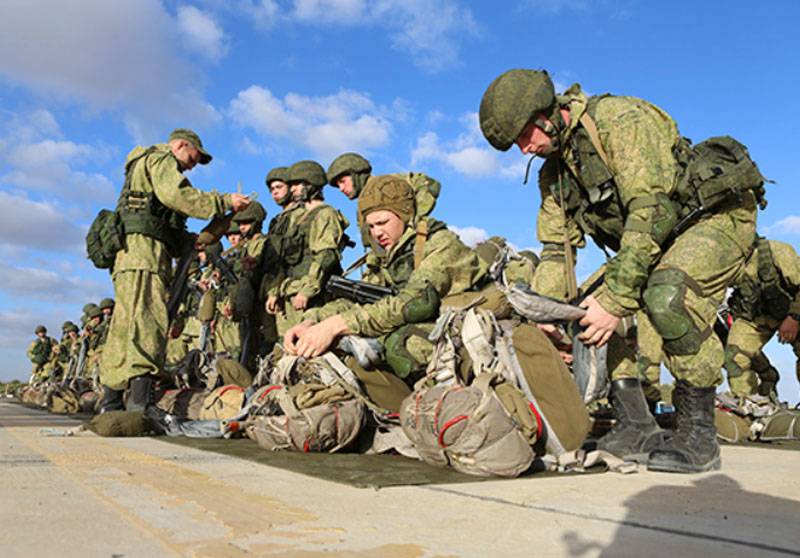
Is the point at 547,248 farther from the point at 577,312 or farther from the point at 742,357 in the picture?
the point at 742,357

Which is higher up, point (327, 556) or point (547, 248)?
point (547, 248)

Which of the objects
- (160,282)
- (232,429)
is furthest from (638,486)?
(160,282)

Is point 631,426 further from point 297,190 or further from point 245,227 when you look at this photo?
point 245,227

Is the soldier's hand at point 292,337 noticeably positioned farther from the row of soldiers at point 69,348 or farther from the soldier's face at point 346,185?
the row of soldiers at point 69,348

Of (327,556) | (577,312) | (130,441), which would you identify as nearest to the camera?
(327,556)

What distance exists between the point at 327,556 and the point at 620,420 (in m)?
2.68

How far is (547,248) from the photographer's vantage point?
3979 millimetres

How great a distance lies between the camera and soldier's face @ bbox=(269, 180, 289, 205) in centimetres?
736

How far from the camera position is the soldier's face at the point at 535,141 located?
10.4 feet

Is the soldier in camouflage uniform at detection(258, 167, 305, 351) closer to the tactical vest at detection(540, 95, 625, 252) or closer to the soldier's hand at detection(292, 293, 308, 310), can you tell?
the soldier's hand at detection(292, 293, 308, 310)

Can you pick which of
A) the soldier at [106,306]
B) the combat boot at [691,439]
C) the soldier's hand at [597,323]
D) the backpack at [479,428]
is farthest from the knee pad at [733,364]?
the soldier at [106,306]

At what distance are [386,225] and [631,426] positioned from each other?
6.25ft

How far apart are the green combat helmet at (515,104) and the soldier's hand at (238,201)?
255 centimetres

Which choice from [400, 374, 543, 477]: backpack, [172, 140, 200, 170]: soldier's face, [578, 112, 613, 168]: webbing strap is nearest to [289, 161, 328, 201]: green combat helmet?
[172, 140, 200, 170]: soldier's face
